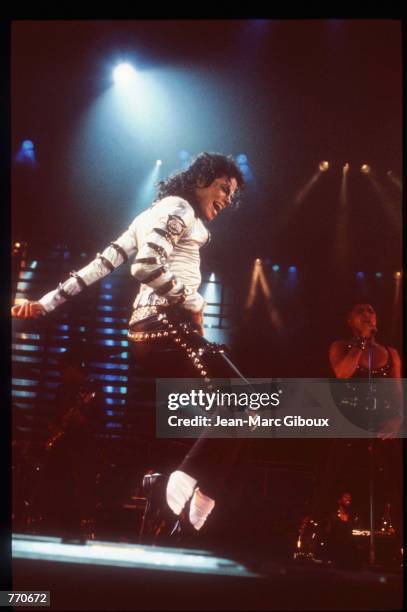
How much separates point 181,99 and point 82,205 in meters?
0.97

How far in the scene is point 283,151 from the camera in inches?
136

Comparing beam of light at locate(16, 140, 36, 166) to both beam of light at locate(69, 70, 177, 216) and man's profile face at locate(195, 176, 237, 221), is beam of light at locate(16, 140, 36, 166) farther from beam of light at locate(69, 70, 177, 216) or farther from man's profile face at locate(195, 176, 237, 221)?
man's profile face at locate(195, 176, 237, 221)

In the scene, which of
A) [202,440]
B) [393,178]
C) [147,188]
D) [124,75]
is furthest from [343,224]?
[202,440]

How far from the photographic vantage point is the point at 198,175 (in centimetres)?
306

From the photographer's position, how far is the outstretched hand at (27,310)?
115 inches

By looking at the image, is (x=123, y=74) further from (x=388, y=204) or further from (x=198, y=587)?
(x=198, y=587)

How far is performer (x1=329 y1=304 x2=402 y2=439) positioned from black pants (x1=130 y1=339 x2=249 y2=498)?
3.11ft

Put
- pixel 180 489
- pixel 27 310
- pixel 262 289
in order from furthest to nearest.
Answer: pixel 262 289
pixel 27 310
pixel 180 489

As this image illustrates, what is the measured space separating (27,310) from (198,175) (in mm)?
1239

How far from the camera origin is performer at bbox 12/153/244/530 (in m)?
2.47

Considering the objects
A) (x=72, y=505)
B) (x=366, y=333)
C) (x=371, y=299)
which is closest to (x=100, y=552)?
(x=72, y=505)

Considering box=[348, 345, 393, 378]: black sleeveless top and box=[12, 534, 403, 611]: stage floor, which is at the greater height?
box=[348, 345, 393, 378]: black sleeveless top
